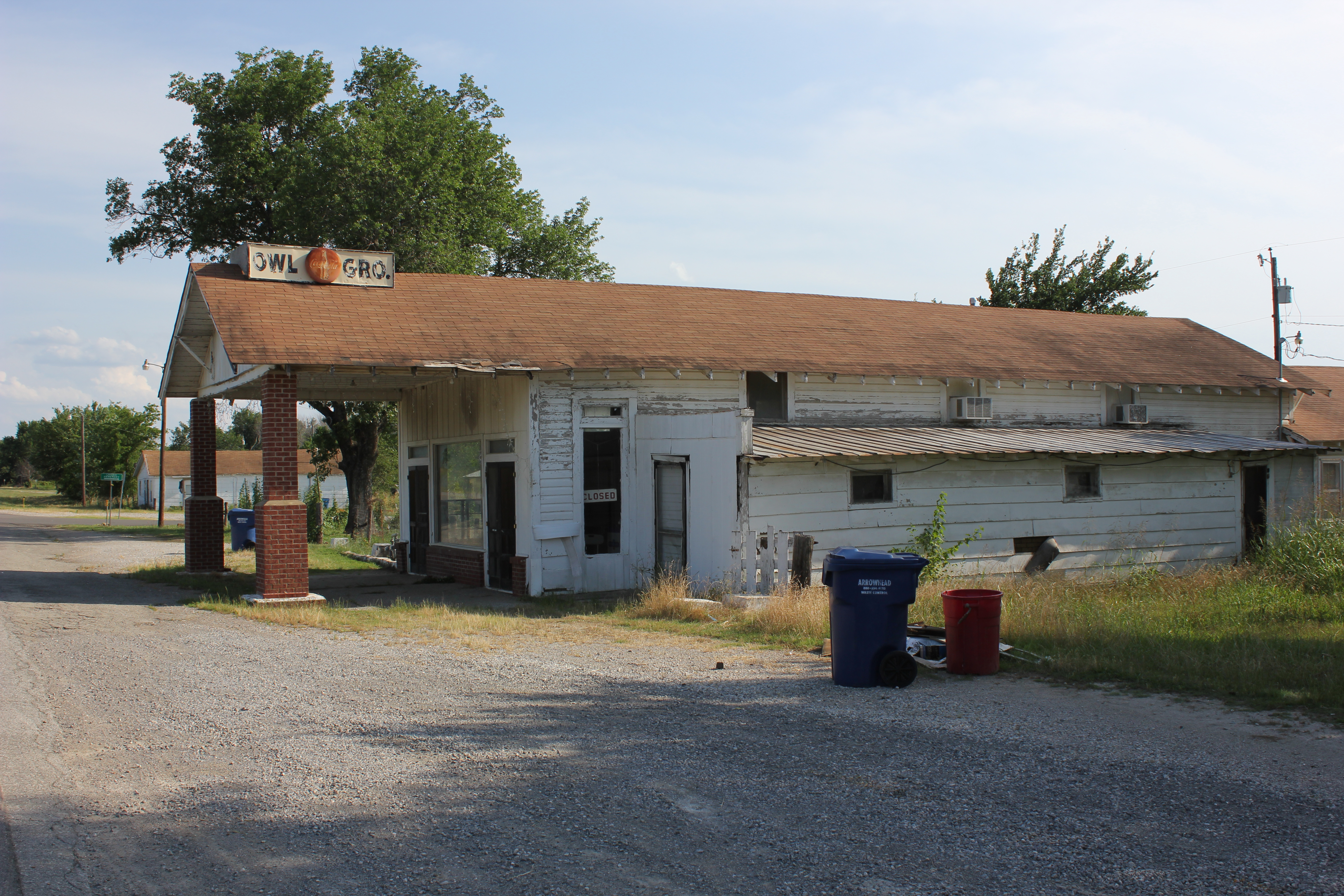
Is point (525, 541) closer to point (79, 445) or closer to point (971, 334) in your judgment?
point (971, 334)

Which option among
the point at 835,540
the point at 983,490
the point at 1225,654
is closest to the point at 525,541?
the point at 835,540

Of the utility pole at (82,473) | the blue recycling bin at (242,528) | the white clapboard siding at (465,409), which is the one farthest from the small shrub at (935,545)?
the utility pole at (82,473)

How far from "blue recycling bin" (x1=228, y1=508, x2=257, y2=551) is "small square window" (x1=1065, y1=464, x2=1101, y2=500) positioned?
19.3m

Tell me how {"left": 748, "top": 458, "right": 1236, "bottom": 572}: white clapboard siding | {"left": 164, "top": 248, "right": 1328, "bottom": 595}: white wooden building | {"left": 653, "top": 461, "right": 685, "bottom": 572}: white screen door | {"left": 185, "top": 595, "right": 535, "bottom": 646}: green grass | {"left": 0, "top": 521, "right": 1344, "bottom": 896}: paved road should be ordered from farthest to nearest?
{"left": 653, "top": 461, "right": 685, "bottom": 572}: white screen door → {"left": 164, "top": 248, "right": 1328, "bottom": 595}: white wooden building → {"left": 748, "top": 458, "right": 1236, "bottom": 572}: white clapboard siding → {"left": 185, "top": 595, "right": 535, "bottom": 646}: green grass → {"left": 0, "top": 521, "right": 1344, "bottom": 896}: paved road

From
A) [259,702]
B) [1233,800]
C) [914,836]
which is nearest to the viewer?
[914,836]

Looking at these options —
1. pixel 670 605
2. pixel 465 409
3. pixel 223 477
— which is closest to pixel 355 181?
pixel 465 409

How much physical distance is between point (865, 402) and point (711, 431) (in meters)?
4.89

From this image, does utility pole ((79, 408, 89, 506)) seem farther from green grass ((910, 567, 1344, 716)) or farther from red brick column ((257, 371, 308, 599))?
green grass ((910, 567, 1344, 716))

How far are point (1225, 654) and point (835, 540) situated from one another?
6.10m

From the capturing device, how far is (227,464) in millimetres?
A: 71938

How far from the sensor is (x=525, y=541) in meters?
15.6

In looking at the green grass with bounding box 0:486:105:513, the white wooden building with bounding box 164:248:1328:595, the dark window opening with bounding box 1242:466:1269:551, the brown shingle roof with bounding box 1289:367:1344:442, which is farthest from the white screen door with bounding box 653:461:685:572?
the green grass with bounding box 0:486:105:513

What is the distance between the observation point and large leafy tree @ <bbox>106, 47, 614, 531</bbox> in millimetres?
28969

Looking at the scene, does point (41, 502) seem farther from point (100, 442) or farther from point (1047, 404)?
point (1047, 404)
